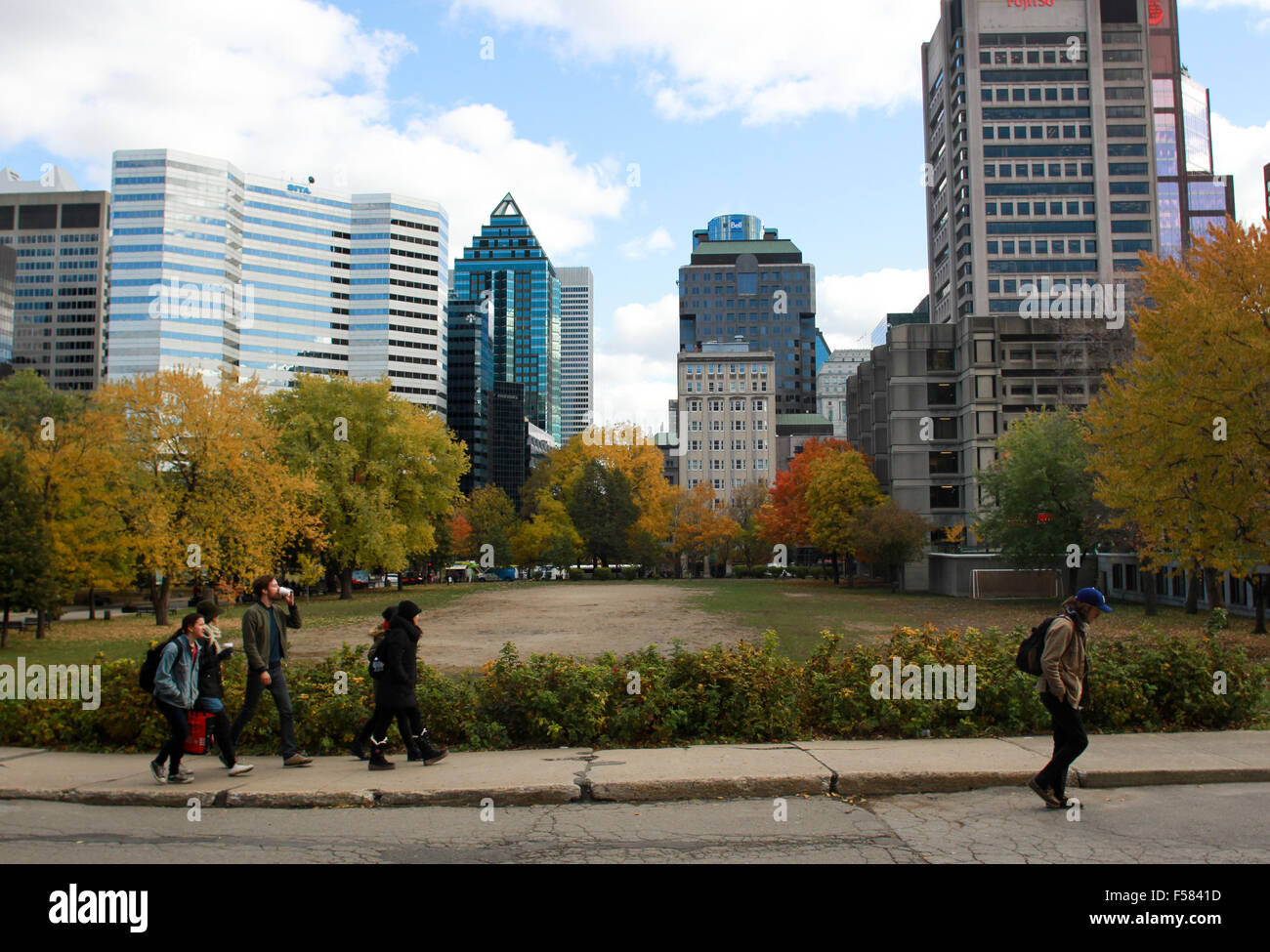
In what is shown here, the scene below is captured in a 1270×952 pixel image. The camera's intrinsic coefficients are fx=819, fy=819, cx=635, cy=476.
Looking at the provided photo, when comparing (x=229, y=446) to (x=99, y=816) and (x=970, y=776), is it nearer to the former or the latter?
(x=99, y=816)

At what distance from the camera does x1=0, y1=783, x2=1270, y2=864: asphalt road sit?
6.29 meters

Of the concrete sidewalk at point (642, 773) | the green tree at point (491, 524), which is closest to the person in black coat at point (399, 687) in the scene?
the concrete sidewalk at point (642, 773)

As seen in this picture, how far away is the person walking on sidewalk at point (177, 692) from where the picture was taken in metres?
8.40

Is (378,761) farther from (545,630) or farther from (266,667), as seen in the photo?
(545,630)

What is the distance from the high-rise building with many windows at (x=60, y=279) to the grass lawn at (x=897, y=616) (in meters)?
191

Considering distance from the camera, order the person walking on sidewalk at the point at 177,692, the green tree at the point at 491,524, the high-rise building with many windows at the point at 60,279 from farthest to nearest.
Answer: the high-rise building with many windows at the point at 60,279 → the green tree at the point at 491,524 → the person walking on sidewalk at the point at 177,692

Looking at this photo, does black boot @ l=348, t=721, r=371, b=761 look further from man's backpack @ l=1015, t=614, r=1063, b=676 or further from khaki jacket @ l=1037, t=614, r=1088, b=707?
khaki jacket @ l=1037, t=614, r=1088, b=707

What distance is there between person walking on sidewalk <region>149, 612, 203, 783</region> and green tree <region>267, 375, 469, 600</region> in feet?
126

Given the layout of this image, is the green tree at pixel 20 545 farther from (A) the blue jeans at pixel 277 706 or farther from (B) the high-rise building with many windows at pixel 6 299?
(B) the high-rise building with many windows at pixel 6 299

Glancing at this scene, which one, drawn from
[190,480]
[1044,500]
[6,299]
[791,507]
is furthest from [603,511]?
[6,299]

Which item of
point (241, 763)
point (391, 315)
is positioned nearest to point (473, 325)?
point (391, 315)

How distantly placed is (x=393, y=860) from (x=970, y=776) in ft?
18.3

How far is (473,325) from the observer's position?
7810 inches
